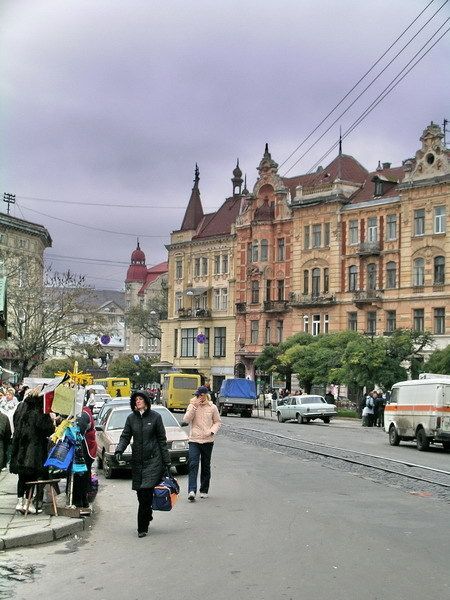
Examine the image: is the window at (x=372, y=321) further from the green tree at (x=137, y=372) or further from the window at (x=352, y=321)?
the green tree at (x=137, y=372)

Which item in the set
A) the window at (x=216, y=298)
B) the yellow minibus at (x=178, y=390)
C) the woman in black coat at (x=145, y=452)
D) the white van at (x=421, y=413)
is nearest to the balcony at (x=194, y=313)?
the window at (x=216, y=298)

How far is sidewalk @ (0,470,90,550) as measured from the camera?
1132 cm

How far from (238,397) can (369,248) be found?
16934 mm

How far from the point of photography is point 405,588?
8539 millimetres

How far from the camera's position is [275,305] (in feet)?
260

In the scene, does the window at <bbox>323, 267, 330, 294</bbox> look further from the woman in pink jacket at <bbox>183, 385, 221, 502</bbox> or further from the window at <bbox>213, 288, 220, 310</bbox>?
the woman in pink jacket at <bbox>183, 385, 221, 502</bbox>

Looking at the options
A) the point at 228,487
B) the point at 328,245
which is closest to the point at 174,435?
the point at 228,487

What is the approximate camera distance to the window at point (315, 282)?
7462 centimetres

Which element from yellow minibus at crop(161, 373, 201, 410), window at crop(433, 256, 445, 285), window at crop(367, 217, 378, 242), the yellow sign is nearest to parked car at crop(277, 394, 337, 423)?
yellow minibus at crop(161, 373, 201, 410)

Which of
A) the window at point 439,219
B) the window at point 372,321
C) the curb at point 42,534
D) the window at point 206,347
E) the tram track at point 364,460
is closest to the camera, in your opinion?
the curb at point 42,534

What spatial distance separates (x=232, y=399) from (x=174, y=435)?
39.4m

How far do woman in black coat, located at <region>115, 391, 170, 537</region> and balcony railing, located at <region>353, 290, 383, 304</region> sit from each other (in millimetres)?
57379

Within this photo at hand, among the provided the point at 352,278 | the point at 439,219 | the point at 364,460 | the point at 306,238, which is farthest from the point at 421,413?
the point at 306,238

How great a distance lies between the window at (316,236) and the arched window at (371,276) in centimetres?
601
